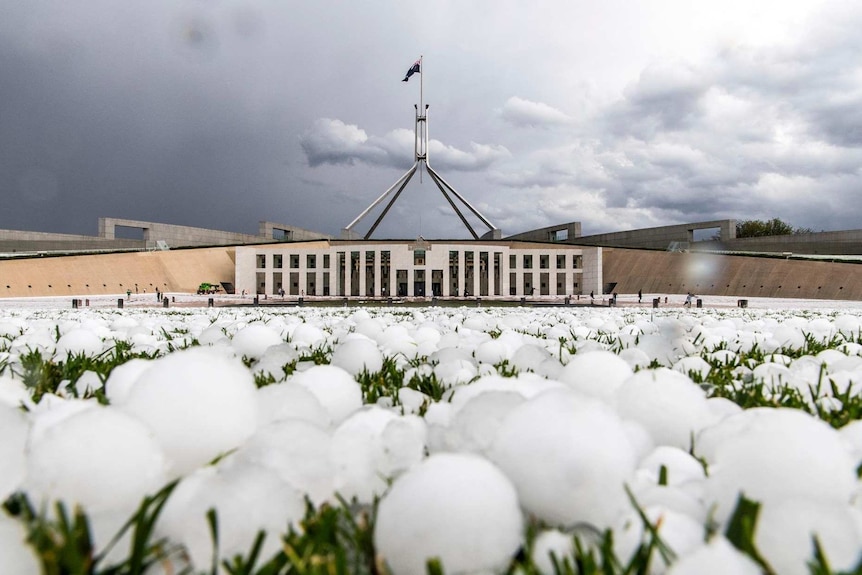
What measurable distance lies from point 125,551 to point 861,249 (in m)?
54.3

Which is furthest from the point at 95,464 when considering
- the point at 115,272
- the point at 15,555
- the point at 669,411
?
the point at 115,272

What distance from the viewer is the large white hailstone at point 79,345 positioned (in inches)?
102

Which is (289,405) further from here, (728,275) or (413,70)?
(413,70)

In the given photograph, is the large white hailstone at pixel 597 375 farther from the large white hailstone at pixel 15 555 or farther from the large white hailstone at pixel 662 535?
the large white hailstone at pixel 15 555

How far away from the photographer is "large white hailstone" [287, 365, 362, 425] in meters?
1.35

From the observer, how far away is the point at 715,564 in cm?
57

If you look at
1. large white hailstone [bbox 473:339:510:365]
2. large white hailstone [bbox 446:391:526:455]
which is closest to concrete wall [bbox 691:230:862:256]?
large white hailstone [bbox 473:339:510:365]

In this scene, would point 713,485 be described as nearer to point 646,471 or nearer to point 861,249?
point 646,471

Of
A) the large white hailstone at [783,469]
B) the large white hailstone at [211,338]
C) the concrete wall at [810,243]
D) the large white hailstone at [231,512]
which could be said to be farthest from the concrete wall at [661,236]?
the large white hailstone at [231,512]

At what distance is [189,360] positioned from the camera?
0.96 meters

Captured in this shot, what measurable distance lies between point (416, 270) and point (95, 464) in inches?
2073

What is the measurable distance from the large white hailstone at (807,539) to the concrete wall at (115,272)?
46657 mm

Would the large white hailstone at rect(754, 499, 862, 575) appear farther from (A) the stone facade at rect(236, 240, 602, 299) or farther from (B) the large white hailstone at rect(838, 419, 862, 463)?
(A) the stone facade at rect(236, 240, 602, 299)

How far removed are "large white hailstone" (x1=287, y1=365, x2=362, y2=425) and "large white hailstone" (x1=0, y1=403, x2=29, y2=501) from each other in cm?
60
